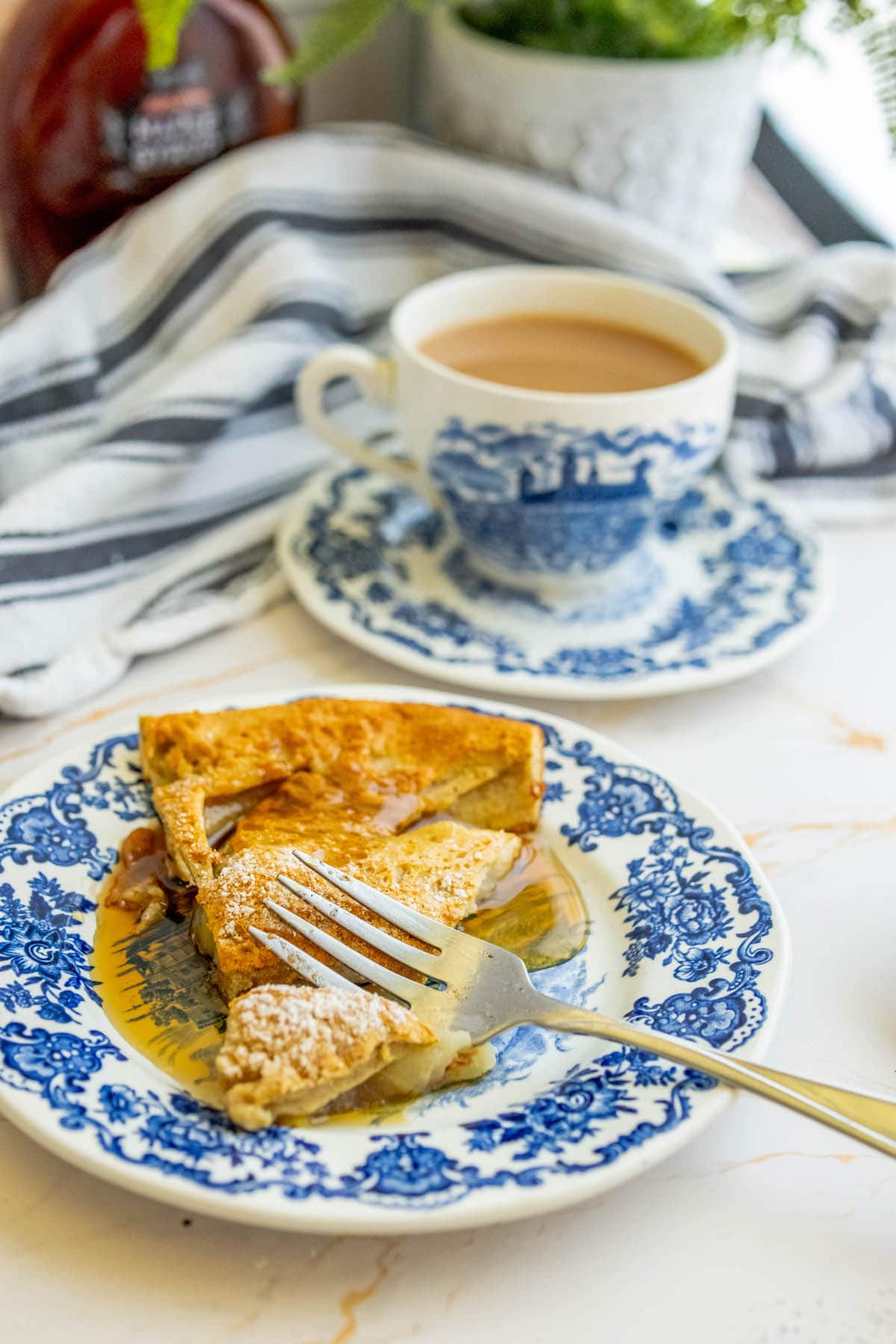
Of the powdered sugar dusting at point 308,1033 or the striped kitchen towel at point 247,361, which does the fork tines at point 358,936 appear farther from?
the striped kitchen towel at point 247,361

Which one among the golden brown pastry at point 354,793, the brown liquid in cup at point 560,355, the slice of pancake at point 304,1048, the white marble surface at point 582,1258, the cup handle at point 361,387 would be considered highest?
the brown liquid in cup at point 560,355

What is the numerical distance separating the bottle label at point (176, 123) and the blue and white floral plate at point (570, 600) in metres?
0.40

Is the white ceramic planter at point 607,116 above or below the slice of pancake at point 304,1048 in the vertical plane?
above

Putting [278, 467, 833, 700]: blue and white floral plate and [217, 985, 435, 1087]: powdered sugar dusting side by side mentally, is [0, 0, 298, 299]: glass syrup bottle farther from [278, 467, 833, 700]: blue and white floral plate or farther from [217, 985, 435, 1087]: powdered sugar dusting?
[217, 985, 435, 1087]: powdered sugar dusting

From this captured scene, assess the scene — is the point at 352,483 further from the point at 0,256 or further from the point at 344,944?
the point at 344,944

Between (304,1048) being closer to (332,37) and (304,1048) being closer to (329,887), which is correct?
(329,887)

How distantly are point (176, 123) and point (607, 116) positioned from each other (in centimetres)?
48

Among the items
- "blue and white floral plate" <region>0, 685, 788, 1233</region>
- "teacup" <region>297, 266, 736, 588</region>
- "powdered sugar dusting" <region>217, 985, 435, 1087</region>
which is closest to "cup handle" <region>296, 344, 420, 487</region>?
"teacup" <region>297, 266, 736, 588</region>

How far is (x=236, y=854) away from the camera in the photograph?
3.00 ft

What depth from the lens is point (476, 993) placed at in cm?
83

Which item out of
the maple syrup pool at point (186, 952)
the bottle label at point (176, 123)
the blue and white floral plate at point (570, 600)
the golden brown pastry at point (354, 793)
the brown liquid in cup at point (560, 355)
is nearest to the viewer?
the maple syrup pool at point (186, 952)

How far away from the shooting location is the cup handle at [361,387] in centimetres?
135

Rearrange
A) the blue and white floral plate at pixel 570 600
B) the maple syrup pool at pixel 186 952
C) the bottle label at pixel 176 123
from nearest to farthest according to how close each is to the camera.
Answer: the maple syrup pool at pixel 186 952 < the blue and white floral plate at pixel 570 600 < the bottle label at pixel 176 123

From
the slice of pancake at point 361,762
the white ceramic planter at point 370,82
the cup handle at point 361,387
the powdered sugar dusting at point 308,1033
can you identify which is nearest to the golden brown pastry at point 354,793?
the slice of pancake at point 361,762
